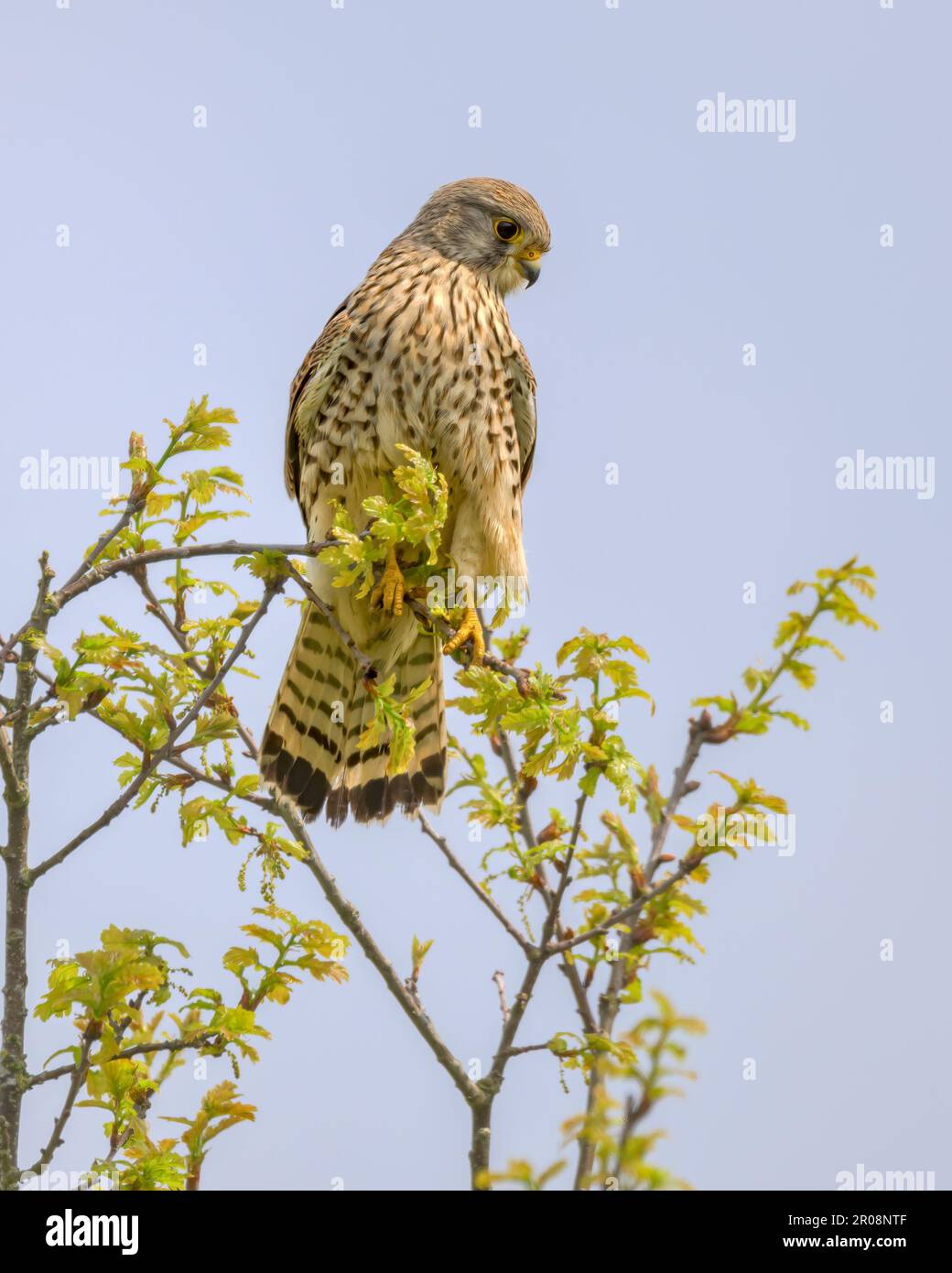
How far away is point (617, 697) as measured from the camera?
9.98ft

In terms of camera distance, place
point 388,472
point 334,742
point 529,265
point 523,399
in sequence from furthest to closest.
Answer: point 529,265, point 523,399, point 334,742, point 388,472

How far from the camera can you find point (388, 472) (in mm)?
4309

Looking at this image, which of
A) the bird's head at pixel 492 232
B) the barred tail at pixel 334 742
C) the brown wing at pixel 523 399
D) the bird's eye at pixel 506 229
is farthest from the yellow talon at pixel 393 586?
the bird's eye at pixel 506 229

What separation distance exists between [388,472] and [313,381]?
0.45m

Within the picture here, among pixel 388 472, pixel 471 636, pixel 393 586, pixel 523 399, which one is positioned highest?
pixel 523 399

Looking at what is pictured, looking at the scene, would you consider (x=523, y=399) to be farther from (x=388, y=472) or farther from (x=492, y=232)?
(x=492, y=232)

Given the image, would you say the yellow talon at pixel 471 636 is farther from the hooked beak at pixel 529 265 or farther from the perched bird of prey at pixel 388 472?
the hooked beak at pixel 529 265

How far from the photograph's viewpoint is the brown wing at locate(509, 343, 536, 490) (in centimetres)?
466

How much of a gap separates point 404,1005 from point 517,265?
278cm

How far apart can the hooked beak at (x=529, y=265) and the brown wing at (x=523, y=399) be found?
0.46 m

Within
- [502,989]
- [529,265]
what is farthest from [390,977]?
[529,265]
